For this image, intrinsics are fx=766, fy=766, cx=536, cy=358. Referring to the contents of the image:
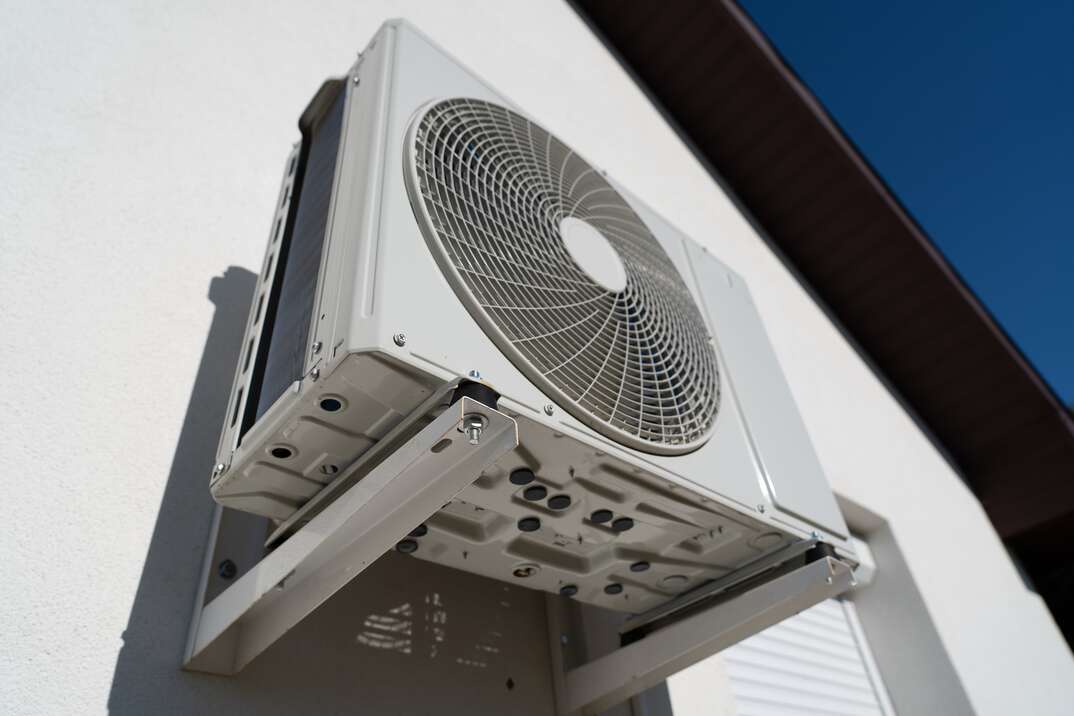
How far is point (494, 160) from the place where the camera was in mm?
1023

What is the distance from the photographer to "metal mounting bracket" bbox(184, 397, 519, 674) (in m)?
0.76

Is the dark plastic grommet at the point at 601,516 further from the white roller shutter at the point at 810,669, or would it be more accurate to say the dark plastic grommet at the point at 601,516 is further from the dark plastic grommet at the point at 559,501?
the white roller shutter at the point at 810,669

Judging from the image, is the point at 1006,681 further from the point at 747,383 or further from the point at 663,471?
the point at 663,471

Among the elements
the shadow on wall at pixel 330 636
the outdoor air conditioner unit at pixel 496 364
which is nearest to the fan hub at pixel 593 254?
the outdoor air conditioner unit at pixel 496 364

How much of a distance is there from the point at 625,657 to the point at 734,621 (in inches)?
7.7

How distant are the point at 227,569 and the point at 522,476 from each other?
45cm

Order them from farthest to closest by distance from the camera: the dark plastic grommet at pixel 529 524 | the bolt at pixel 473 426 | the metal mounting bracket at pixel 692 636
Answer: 1. the metal mounting bracket at pixel 692 636
2. the dark plastic grommet at pixel 529 524
3. the bolt at pixel 473 426

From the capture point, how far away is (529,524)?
98cm

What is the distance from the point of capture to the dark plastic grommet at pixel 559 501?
0.93 m

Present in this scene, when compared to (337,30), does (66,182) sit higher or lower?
lower

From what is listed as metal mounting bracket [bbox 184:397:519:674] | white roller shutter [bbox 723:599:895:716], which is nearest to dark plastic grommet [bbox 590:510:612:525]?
metal mounting bracket [bbox 184:397:519:674]

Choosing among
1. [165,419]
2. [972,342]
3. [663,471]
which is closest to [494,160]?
[663,471]

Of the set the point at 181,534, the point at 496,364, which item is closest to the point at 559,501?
the point at 496,364

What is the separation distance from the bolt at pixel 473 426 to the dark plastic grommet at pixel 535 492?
0.60ft
